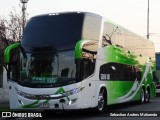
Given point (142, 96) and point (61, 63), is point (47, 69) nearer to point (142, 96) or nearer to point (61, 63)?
point (61, 63)

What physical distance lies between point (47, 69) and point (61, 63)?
0.54m

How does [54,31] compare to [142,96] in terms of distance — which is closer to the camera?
[54,31]

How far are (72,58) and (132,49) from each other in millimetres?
7888

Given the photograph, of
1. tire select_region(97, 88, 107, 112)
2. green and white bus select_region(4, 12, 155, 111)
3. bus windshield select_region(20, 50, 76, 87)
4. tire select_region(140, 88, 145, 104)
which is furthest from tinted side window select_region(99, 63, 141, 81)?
bus windshield select_region(20, 50, 76, 87)

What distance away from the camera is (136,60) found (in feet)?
78.0

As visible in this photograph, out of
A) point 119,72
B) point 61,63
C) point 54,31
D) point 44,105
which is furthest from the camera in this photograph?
point 119,72

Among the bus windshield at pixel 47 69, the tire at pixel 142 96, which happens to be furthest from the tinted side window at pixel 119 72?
the bus windshield at pixel 47 69

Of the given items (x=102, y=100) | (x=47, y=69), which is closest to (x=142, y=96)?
(x=102, y=100)

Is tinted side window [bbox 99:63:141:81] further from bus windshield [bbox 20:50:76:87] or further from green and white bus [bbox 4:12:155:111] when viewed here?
bus windshield [bbox 20:50:76:87]

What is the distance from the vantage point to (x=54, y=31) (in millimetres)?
16188

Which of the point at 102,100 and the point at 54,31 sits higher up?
the point at 54,31

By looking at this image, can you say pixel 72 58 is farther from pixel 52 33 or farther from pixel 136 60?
pixel 136 60

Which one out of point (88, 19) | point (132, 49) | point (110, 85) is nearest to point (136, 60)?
point (132, 49)

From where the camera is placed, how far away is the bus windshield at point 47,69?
50.8 ft
